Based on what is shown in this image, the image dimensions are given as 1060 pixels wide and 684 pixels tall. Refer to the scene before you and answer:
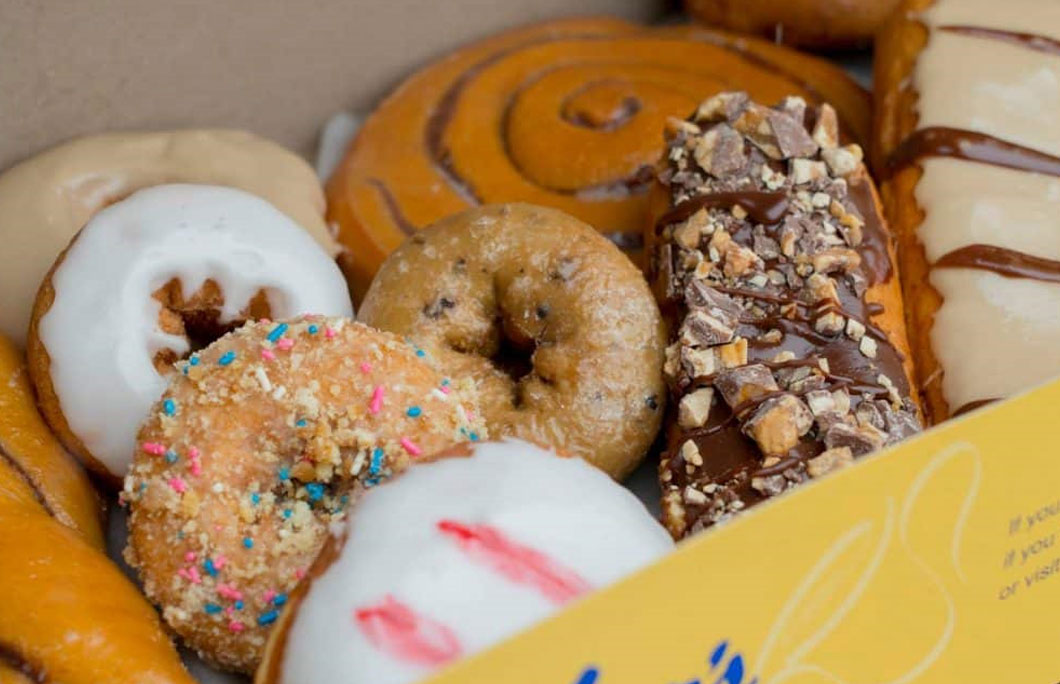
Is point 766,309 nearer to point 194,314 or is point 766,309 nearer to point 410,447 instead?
point 410,447

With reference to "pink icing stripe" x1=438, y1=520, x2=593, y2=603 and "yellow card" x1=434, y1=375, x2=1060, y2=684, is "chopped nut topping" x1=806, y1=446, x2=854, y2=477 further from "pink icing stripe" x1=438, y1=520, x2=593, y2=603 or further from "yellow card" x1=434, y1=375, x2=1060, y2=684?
"pink icing stripe" x1=438, y1=520, x2=593, y2=603

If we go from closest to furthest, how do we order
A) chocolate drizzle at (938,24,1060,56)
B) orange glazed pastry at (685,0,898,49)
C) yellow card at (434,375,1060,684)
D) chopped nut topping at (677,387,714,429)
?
yellow card at (434,375,1060,684) < chopped nut topping at (677,387,714,429) < chocolate drizzle at (938,24,1060,56) < orange glazed pastry at (685,0,898,49)

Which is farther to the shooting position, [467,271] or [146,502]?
[467,271]

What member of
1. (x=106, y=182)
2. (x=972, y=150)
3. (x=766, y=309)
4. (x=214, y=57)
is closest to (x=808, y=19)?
(x=972, y=150)

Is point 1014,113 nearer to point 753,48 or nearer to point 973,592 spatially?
Answer: point 753,48

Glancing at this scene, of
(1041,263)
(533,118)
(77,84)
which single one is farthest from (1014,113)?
(77,84)

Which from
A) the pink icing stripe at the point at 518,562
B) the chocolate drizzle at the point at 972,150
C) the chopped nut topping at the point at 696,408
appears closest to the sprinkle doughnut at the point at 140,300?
the chopped nut topping at the point at 696,408

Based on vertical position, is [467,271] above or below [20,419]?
above

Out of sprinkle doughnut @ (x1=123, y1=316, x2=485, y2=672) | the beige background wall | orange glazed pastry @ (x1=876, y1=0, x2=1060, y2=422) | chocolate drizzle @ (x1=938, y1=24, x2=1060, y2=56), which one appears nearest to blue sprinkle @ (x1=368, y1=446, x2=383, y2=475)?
sprinkle doughnut @ (x1=123, y1=316, x2=485, y2=672)

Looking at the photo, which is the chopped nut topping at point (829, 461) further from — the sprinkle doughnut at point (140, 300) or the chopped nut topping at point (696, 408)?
the sprinkle doughnut at point (140, 300)
